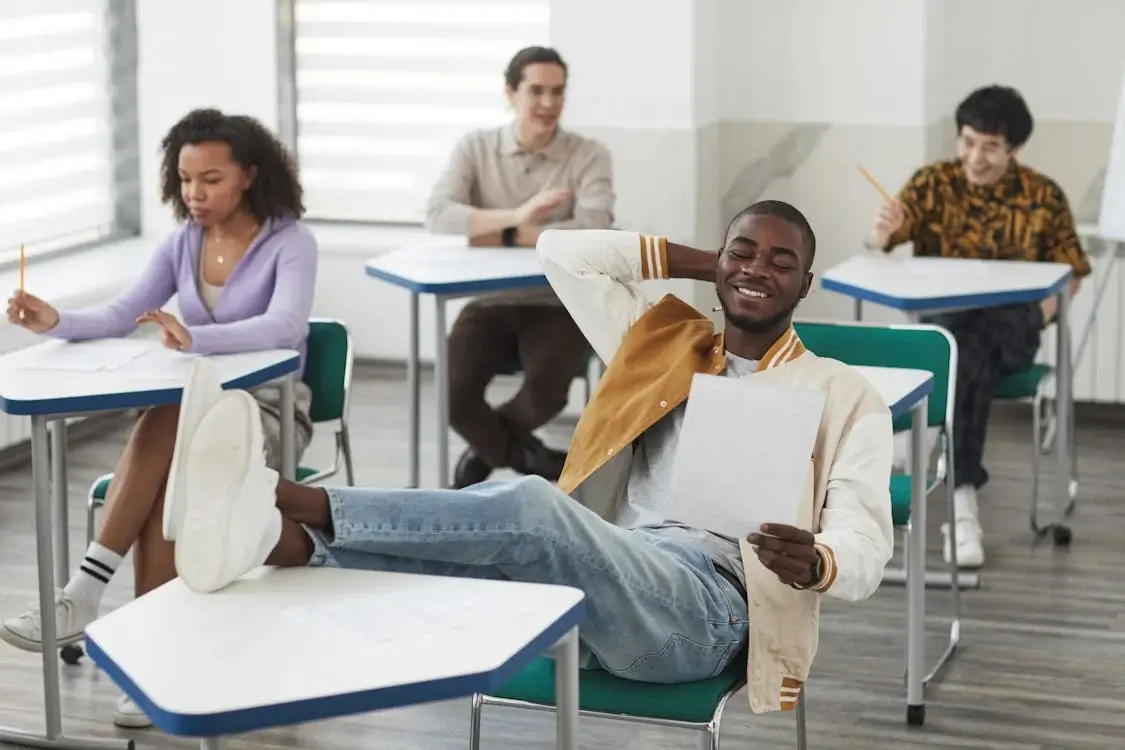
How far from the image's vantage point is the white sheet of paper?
229 cm

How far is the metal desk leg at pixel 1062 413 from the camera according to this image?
14.4ft

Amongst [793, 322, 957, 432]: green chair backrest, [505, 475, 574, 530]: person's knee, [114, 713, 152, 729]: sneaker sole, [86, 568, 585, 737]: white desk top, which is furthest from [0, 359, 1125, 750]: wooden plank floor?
[86, 568, 585, 737]: white desk top

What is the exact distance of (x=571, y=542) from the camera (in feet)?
6.81

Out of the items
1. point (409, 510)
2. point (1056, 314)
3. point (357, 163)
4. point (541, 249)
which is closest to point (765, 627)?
point (409, 510)

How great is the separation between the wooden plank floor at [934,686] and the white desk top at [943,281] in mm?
686

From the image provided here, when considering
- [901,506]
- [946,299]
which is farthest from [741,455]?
[946,299]

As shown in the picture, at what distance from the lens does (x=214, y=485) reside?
6.23 feet

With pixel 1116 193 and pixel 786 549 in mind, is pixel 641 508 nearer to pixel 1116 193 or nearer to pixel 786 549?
pixel 786 549

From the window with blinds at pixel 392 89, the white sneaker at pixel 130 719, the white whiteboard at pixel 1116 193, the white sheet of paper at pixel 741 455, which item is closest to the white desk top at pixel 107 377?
the white sneaker at pixel 130 719

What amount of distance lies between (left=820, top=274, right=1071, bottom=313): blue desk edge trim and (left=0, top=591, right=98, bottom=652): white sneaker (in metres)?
2.02

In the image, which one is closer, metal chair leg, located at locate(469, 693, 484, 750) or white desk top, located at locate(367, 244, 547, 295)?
metal chair leg, located at locate(469, 693, 484, 750)

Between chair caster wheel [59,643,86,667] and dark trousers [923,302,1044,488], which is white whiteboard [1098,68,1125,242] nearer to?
dark trousers [923,302,1044,488]

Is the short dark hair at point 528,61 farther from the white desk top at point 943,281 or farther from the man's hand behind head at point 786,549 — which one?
the man's hand behind head at point 786,549

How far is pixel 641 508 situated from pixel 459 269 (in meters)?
1.92
